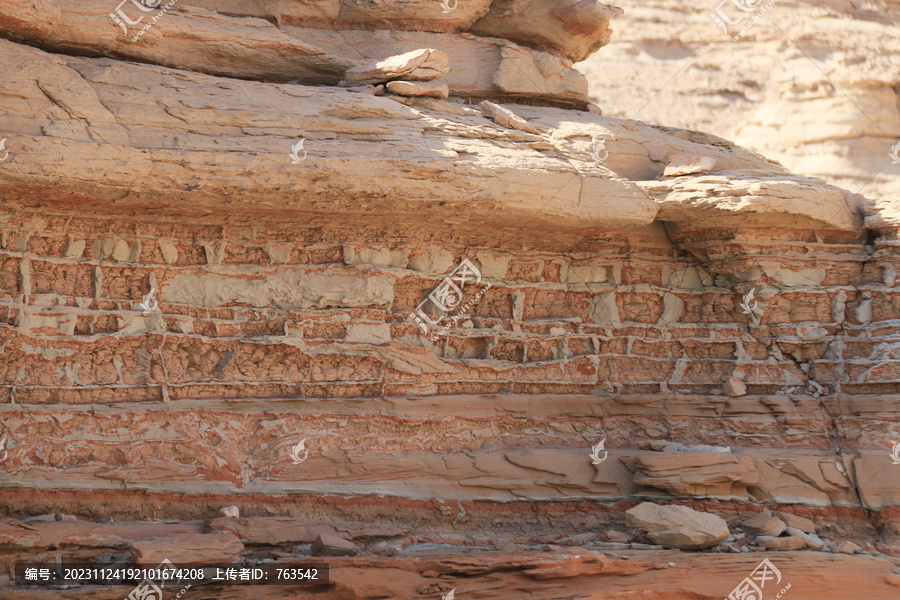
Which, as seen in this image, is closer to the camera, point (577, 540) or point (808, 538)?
point (577, 540)

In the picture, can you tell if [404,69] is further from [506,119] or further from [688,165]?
[688,165]

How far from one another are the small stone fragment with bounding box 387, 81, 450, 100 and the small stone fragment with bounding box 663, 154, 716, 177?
8.07 feet

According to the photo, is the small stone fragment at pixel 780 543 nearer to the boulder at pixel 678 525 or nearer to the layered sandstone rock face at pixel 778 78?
the boulder at pixel 678 525

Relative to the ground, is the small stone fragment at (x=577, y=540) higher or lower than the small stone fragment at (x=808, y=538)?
lower

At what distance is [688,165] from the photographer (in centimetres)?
830

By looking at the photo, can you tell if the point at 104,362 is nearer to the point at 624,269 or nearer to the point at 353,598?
the point at 353,598

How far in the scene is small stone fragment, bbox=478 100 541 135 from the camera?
309 inches

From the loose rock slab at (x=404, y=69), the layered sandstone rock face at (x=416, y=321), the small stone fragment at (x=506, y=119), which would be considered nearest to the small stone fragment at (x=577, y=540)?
the layered sandstone rock face at (x=416, y=321)

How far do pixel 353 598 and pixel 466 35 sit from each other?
235 inches

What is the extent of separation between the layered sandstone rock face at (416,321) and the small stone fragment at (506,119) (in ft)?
0.10

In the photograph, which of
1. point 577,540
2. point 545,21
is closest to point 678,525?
point 577,540

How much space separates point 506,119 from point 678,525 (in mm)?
4125

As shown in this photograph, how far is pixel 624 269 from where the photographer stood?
28.6 feet

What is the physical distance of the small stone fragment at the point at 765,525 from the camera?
764cm
